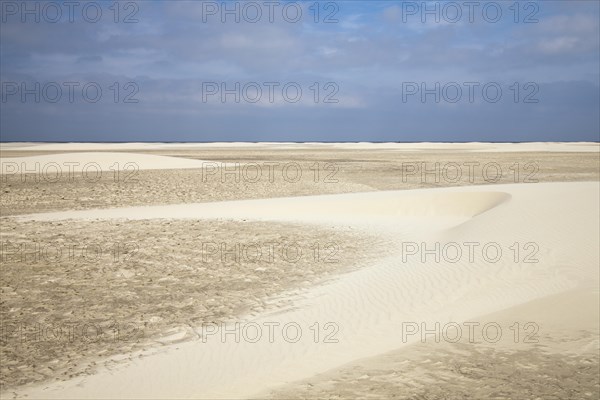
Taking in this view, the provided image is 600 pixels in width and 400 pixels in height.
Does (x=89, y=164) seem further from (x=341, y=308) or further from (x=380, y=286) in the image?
(x=341, y=308)

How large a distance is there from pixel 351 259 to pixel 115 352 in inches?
240

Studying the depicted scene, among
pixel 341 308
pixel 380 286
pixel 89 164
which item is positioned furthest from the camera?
pixel 89 164

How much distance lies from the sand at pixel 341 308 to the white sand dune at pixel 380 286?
0.10ft

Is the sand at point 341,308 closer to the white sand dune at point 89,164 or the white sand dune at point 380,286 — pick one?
the white sand dune at point 380,286

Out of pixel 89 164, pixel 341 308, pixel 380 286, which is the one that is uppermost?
pixel 89 164

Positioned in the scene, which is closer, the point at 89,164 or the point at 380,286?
the point at 380,286

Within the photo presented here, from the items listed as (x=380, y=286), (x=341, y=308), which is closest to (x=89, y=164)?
(x=380, y=286)

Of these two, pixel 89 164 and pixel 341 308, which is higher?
pixel 89 164

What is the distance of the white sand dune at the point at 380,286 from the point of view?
206 inches

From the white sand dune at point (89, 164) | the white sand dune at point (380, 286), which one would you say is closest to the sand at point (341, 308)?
the white sand dune at point (380, 286)

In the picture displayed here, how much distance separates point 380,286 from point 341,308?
1437 millimetres

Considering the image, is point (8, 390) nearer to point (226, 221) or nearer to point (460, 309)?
point (460, 309)

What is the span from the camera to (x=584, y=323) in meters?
6.72

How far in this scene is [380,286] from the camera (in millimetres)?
8773
